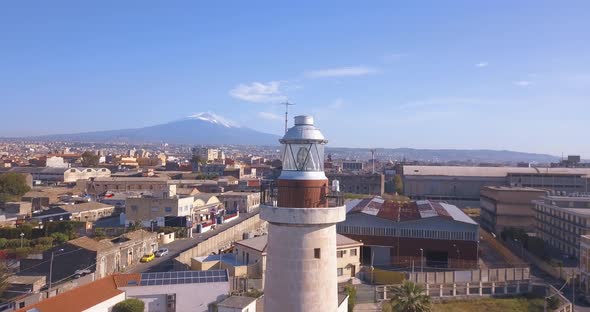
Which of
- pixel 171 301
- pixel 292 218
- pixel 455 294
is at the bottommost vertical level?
pixel 455 294

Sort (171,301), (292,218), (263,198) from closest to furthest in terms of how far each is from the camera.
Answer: (292,218)
(263,198)
(171,301)

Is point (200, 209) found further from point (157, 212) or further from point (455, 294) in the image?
point (455, 294)

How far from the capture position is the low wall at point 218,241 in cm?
3343

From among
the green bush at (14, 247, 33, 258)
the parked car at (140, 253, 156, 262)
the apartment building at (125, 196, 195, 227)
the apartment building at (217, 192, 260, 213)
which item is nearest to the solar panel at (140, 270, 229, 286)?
the parked car at (140, 253, 156, 262)

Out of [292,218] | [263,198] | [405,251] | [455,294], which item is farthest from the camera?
[405,251]

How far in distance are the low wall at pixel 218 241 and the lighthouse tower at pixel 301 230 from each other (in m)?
23.2

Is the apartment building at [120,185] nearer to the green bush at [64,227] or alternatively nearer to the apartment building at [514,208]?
the green bush at [64,227]

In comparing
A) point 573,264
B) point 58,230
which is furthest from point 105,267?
point 573,264

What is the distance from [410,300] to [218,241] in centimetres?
2476

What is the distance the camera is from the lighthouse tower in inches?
399

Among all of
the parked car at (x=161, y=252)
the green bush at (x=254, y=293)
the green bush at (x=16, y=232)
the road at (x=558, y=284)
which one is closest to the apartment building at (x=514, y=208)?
the road at (x=558, y=284)

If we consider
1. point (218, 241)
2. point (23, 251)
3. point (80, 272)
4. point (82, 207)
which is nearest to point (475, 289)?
point (218, 241)

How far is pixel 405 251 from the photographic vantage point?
39531 mm

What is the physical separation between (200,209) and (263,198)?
47.9 meters
